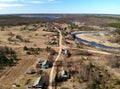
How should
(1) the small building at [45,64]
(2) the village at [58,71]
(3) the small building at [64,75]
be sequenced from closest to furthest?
1. (2) the village at [58,71]
2. (3) the small building at [64,75]
3. (1) the small building at [45,64]

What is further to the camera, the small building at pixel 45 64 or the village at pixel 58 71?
the small building at pixel 45 64

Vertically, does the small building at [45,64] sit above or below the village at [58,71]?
above

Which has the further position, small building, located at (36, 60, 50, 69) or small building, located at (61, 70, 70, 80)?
small building, located at (36, 60, 50, 69)

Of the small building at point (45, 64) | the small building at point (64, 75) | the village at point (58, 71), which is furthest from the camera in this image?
the small building at point (45, 64)

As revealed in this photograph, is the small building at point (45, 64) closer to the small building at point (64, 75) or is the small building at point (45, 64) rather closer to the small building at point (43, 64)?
the small building at point (43, 64)

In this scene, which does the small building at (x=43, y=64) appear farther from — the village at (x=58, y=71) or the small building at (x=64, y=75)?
the small building at (x=64, y=75)

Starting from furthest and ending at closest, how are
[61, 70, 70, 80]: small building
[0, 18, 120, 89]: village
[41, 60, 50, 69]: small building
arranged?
[41, 60, 50, 69]: small building < [61, 70, 70, 80]: small building < [0, 18, 120, 89]: village

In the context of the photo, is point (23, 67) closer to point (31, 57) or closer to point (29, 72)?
point (29, 72)

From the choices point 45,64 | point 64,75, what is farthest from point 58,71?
point 45,64

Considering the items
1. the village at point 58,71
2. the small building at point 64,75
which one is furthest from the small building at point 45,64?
the small building at point 64,75

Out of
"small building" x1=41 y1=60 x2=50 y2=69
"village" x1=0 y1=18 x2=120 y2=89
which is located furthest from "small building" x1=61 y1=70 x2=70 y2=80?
"small building" x1=41 y1=60 x2=50 y2=69

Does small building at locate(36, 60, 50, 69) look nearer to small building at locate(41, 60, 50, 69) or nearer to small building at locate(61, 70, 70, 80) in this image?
small building at locate(41, 60, 50, 69)
